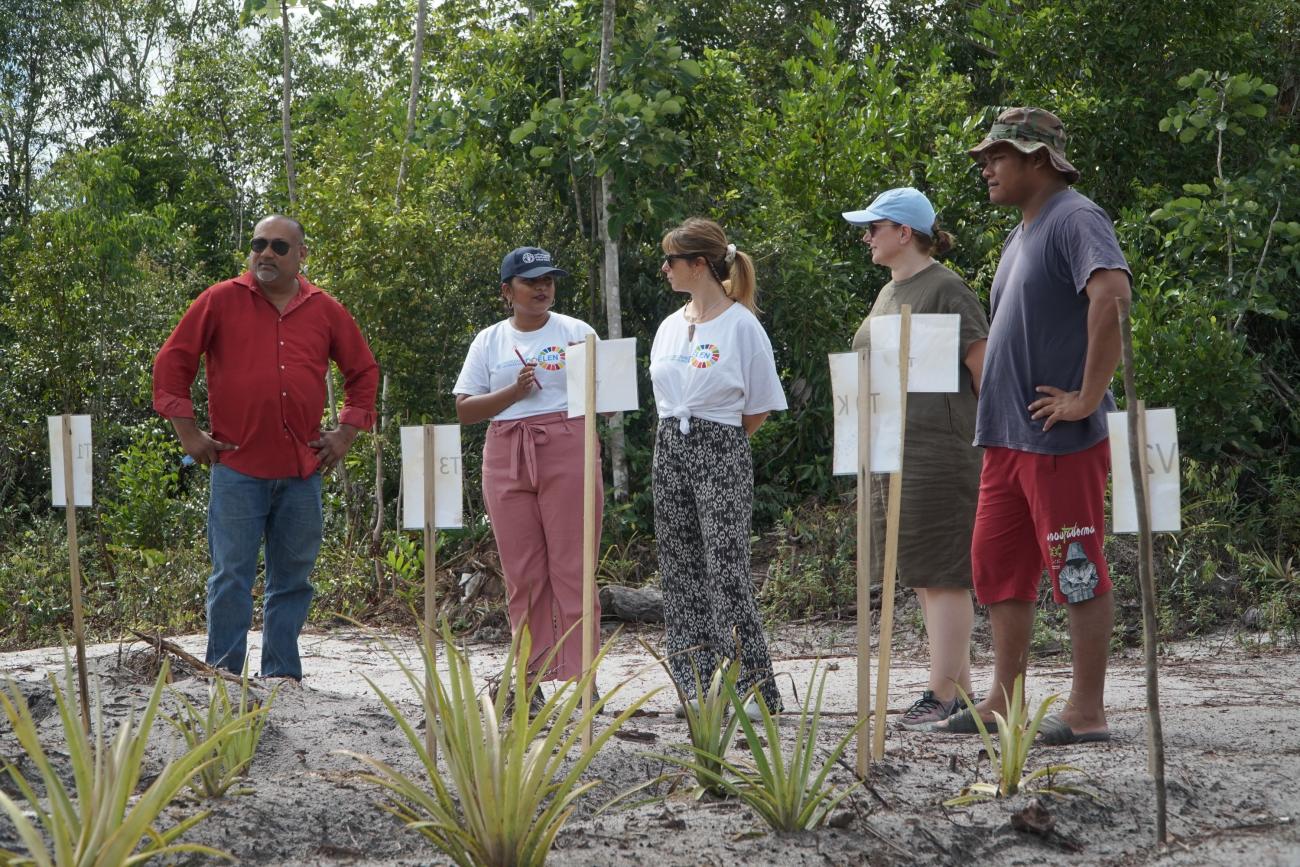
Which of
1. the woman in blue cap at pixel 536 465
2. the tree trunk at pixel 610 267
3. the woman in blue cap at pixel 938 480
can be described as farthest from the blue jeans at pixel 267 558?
the tree trunk at pixel 610 267

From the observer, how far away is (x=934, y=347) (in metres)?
3.33

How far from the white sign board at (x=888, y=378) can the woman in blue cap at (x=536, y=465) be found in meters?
1.52

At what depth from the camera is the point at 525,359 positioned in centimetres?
477

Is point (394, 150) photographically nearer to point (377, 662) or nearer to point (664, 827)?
point (377, 662)

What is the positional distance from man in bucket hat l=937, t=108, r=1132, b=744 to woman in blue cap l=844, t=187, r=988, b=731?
233 mm

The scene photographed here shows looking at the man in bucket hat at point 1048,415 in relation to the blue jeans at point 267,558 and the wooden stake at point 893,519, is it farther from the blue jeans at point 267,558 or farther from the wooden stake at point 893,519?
the blue jeans at point 267,558

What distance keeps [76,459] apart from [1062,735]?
2.77 metres

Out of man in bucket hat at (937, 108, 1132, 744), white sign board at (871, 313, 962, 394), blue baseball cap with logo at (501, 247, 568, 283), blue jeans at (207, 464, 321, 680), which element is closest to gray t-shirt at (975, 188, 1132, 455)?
man in bucket hat at (937, 108, 1132, 744)

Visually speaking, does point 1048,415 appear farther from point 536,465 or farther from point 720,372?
point 536,465

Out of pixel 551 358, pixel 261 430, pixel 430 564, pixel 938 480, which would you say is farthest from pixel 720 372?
pixel 261 430

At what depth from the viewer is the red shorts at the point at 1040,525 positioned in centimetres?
375

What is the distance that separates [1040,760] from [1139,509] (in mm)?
923

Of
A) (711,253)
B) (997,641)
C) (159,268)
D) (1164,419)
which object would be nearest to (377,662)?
(711,253)

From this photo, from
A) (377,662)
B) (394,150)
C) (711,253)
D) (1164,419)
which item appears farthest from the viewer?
(394,150)
